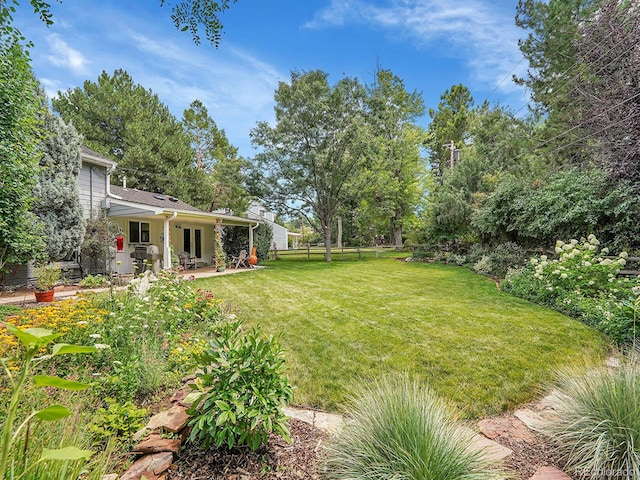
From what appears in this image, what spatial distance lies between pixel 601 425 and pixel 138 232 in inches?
533

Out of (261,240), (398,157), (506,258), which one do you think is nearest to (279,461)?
(506,258)

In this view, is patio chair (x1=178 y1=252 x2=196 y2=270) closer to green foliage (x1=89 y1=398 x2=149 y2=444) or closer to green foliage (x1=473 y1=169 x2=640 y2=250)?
green foliage (x1=89 y1=398 x2=149 y2=444)

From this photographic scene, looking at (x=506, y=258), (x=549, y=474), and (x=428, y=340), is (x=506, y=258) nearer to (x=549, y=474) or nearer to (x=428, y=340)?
(x=428, y=340)

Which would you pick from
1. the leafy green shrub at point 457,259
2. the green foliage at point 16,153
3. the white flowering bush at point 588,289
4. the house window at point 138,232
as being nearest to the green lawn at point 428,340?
the white flowering bush at point 588,289

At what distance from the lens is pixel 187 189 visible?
784 inches

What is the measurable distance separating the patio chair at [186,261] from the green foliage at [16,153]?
6.01 metres

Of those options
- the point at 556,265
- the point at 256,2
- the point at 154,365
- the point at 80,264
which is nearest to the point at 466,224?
the point at 556,265

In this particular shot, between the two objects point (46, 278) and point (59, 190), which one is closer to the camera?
point (46, 278)

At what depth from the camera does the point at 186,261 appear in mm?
12609

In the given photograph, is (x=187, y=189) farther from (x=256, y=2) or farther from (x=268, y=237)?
(x=256, y=2)

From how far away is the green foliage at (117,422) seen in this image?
77.2 inches

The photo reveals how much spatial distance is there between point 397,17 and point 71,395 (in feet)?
31.1

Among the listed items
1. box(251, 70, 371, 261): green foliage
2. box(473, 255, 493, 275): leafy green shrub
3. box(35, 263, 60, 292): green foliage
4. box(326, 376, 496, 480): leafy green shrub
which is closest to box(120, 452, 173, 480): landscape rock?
box(326, 376, 496, 480): leafy green shrub

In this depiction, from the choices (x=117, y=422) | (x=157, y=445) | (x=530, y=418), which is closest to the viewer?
(x=157, y=445)
